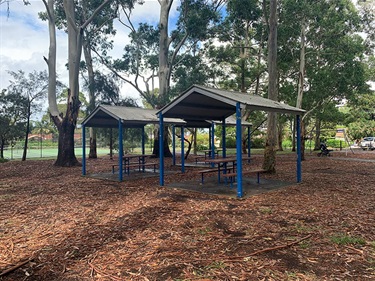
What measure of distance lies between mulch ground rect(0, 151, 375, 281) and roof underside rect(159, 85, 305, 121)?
87.5 inches

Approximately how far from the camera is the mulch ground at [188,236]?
3.20 metres

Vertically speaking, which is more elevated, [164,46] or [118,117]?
[164,46]

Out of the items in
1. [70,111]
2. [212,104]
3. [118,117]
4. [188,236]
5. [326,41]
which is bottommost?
[188,236]

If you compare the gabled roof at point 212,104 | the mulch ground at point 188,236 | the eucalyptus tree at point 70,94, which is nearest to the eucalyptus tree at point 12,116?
the eucalyptus tree at point 70,94

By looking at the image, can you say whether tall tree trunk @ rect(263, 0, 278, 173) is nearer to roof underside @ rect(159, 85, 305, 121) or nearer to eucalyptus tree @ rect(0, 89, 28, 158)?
roof underside @ rect(159, 85, 305, 121)

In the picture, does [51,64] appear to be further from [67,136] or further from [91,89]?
[91,89]

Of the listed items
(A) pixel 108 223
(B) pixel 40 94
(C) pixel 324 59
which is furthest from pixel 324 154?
(B) pixel 40 94

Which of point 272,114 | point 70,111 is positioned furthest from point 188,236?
point 70,111

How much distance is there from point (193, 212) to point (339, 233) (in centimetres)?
250

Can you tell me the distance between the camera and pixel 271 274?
3.06 m

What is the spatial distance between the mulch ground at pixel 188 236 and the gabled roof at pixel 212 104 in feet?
7.31

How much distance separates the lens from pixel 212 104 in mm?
9328

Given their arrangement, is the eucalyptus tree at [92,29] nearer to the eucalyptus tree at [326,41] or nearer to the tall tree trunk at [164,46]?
the tall tree trunk at [164,46]

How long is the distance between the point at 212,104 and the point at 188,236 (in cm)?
571
